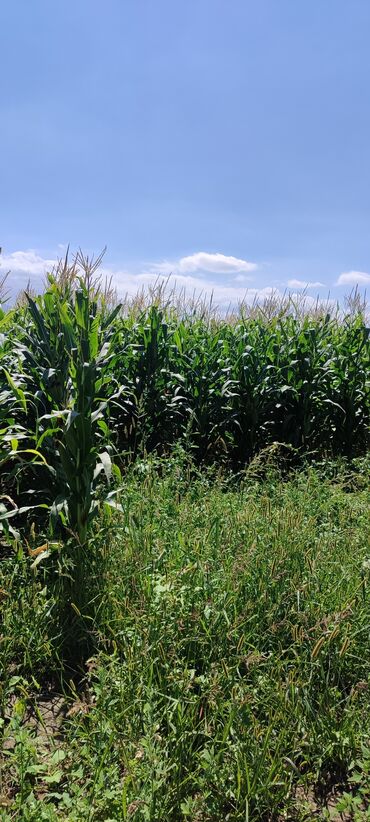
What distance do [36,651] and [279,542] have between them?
4.41ft

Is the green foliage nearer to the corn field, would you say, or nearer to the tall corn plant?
the tall corn plant

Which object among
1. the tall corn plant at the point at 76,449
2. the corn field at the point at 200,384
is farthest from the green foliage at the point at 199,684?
the corn field at the point at 200,384

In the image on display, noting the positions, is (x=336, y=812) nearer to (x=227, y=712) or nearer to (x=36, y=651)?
(x=227, y=712)

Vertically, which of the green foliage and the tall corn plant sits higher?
the tall corn plant

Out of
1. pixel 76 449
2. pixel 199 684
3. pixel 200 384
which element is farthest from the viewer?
pixel 200 384

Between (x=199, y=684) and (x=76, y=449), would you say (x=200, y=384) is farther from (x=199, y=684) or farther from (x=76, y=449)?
(x=199, y=684)

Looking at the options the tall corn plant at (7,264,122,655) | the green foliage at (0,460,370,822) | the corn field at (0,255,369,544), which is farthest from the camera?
the corn field at (0,255,369,544)

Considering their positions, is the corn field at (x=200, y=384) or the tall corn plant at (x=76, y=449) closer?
the tall corn plant at (x=76, y=449)

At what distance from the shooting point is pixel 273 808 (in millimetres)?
1979

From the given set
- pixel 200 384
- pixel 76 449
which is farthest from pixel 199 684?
pixel 200 384

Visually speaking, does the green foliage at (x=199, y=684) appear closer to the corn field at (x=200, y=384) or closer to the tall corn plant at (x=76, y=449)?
the tall corn plant at (x=76, y=449)

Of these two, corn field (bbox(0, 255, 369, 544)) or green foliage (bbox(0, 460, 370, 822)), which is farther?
corn field (bbox(0, 255, 369, 544))

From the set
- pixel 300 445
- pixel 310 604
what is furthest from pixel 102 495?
pixel 300 445

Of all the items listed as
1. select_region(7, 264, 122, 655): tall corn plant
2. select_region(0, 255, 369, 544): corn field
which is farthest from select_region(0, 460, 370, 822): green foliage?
select_region(0, 255, 369, 544): corn field
